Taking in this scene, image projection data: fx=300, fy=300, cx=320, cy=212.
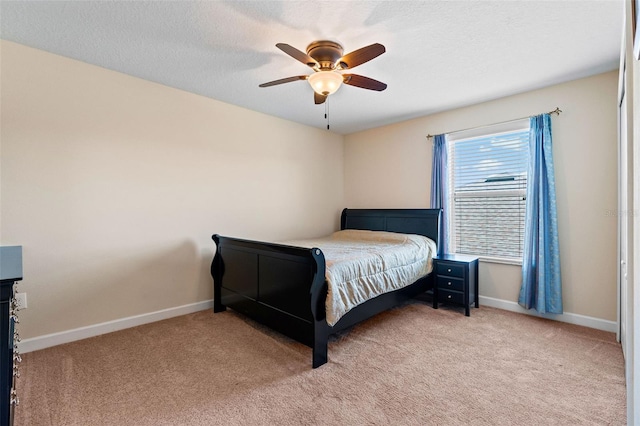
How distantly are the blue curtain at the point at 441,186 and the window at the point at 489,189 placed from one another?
0.37 feet

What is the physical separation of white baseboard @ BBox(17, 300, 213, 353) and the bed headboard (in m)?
2.53

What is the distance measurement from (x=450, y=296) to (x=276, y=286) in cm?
216

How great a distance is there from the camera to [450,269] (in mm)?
3588

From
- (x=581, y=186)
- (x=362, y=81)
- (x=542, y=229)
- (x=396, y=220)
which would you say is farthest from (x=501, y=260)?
(x=362, y=81)

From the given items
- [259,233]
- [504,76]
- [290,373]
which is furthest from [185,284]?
[504,76]

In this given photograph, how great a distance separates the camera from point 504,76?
9.95ft

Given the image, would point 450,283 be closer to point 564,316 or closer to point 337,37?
point 564,316

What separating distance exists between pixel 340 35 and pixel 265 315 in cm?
249

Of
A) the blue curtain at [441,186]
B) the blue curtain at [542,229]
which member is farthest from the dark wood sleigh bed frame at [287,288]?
the blue curtain at [542,229]

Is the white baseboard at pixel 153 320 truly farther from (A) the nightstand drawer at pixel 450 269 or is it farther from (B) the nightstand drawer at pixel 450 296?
(A) the nightstand drawer at pixel 450 269

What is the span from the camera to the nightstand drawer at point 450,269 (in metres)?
3.51

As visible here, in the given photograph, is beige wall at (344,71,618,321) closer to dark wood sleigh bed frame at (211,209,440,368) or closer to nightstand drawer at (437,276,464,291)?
nightstand drawer at (437,276,464,291)

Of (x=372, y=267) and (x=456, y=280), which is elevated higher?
(x=372, y=267)

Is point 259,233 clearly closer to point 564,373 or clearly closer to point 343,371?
point 343,371
